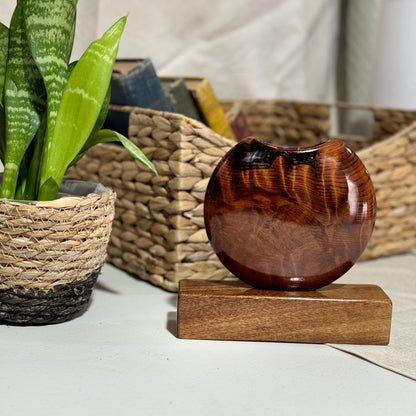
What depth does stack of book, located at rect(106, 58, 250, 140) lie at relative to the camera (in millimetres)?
805

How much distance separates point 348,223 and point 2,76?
0.38 meters

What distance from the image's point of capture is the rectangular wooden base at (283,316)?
633mm

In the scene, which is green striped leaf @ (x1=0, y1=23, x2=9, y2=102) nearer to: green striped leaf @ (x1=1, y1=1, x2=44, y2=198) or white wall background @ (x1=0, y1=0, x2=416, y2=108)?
green striped leaf @ (x1=1, y1=1, x2=44, y2=198)

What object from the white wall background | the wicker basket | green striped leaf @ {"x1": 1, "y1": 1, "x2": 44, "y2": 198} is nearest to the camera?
green striped leaf @ {"x1": 1, "y1": 1, "x2": 44, "y2": 198}

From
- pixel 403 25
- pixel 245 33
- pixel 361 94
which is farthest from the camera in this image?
pixel 361 94

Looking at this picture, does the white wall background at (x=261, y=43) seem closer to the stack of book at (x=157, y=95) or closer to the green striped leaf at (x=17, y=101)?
the stack of book at (x=157, y=95)

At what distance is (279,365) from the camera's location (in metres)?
0.60

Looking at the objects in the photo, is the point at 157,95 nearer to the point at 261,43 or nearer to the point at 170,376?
the point at 170,376

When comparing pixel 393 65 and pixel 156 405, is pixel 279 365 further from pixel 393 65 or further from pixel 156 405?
pixel 393 65

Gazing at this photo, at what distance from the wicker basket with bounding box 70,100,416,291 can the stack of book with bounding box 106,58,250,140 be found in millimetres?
28

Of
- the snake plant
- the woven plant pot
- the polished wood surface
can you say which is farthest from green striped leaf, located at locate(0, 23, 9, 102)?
the polished wood surface

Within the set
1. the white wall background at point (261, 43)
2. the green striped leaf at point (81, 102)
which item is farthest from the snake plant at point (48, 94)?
the white wall background at point (261, 43)

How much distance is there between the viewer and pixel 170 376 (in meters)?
0.57

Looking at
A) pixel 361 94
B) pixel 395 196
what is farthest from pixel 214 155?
pixel 361 94
